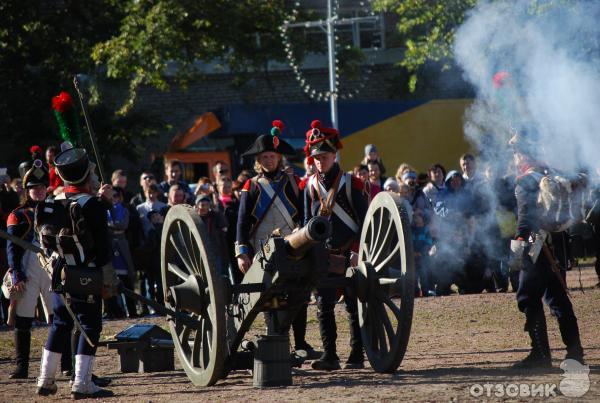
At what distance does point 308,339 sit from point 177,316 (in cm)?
289

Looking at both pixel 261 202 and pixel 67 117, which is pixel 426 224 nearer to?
pixel 261 202

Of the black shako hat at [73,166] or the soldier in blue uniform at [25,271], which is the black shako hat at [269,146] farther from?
the soldier in blue uniform at [25,271]

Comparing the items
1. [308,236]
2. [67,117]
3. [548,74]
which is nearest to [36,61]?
[548,74]

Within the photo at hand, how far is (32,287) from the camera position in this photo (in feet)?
30.6

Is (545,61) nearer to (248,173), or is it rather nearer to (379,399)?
(248,173)

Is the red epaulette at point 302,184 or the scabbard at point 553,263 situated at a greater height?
the red epaulette at point 302,184

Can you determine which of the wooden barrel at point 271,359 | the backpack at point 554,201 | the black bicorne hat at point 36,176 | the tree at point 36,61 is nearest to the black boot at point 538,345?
the backpack at point 554,201

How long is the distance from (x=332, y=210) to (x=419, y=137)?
47.4 ft

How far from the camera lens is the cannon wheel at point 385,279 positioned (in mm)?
7094

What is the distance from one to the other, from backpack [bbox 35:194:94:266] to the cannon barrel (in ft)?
5.13

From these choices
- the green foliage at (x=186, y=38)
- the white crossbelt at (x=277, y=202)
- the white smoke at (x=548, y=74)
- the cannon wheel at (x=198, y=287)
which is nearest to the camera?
the cannon wheel at (x=198, y=287)

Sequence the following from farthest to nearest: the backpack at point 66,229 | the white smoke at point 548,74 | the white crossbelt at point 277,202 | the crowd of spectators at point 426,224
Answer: the crowd of spectators at point 426,224
the white smoke at point 548,74
the white crossbelt at point 277,202
the backpack at point 66,229

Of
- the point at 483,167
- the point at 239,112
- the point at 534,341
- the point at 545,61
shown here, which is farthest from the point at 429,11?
the point at 534,341

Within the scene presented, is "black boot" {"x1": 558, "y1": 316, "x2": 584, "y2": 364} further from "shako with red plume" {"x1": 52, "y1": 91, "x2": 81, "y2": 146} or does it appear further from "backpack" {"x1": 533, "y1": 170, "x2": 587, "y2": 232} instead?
"shako with red plume" {"x1": 52, "y1": 91, "x2": 81, "y2": 146}
